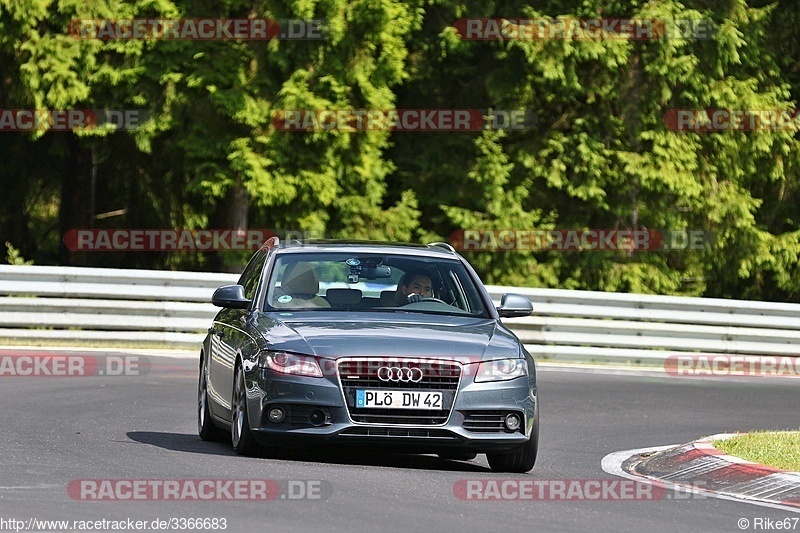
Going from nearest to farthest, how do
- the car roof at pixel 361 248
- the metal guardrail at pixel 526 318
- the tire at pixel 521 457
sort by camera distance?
the tire at pixel 521 457 → the car roof at pixel 361 248 → the metal guardrail at pixel 526 318

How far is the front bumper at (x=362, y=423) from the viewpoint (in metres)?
10.4

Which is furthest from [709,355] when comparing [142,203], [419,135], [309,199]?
[142,203]

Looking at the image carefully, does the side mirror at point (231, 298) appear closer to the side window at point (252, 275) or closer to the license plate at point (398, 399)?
the side window at point (252, 275)

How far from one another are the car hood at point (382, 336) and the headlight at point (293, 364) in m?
0.04

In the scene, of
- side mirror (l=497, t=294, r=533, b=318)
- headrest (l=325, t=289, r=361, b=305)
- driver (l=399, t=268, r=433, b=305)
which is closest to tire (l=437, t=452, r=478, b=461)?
side mirror (l=497, t=294, r=533, b=318)

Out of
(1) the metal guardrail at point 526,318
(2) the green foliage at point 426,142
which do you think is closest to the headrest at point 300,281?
(1) the metal guardrail at point 526,318

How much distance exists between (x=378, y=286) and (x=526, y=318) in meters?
9.13

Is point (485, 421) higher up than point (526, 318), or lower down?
higher up

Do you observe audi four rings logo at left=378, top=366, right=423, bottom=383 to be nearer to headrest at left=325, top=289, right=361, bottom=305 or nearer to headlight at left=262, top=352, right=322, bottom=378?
headlight at left=262, top=352, right=322, bottom=378

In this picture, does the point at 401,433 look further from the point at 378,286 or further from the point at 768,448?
the point at 768,448

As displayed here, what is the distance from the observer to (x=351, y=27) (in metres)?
25.9

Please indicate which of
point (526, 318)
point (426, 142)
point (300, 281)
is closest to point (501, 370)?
point (300, 281)

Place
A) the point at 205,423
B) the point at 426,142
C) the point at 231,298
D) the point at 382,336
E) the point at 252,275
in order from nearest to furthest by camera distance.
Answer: the point at 382,336 < the point at 231,298 < the point at 205,423 < the point at 252,275 < the point at 426,142

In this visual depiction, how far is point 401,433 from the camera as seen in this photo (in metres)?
10.5
